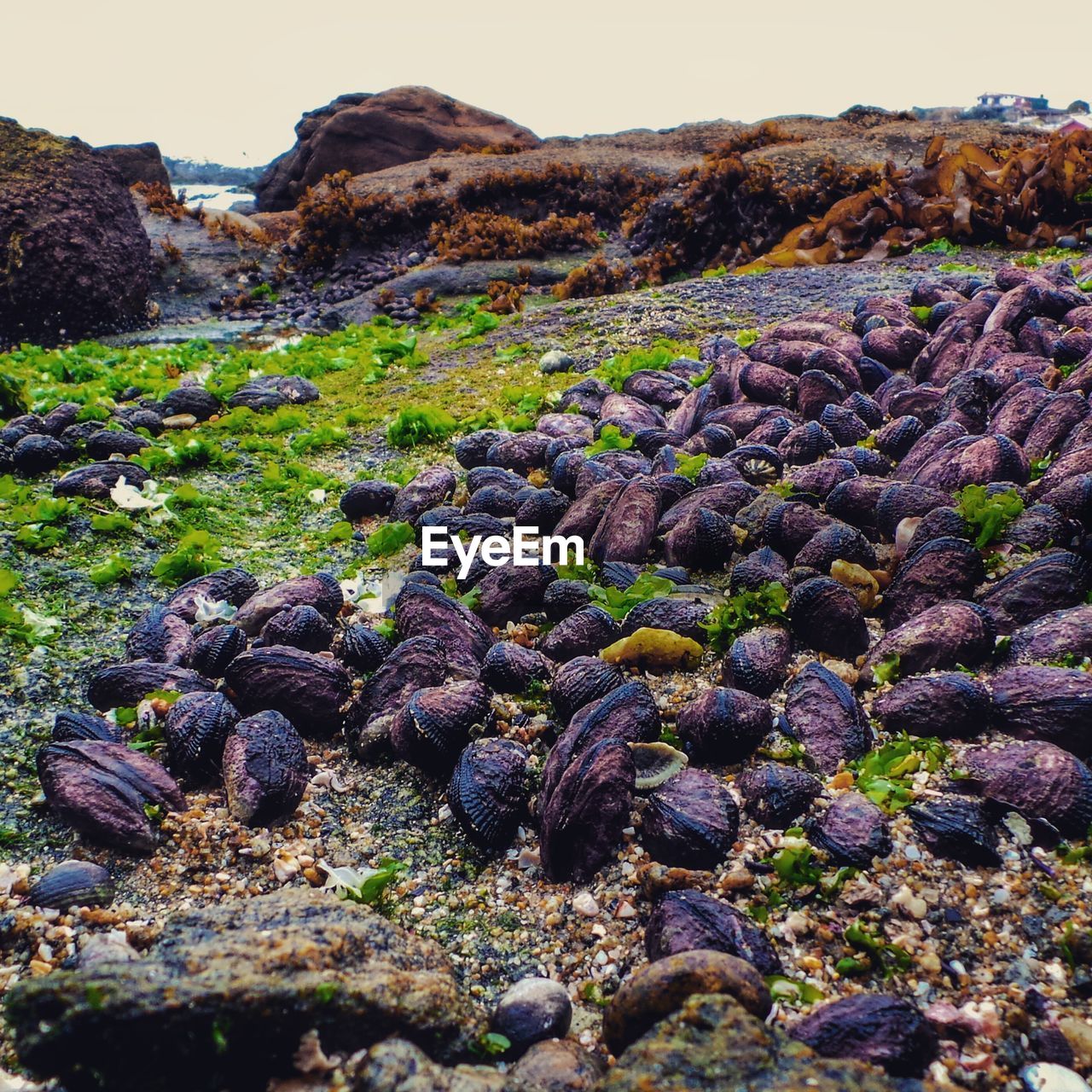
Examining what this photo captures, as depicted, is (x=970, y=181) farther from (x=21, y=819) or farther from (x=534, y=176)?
(x=21, y=819)

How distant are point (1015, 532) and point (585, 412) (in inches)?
123

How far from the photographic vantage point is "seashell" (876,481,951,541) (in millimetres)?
3361

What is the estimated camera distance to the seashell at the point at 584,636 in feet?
10.2

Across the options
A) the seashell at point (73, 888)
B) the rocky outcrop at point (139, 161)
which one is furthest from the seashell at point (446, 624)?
the rocky outcrop at point (139, 161)

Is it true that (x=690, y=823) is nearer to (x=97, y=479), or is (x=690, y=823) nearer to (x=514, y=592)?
(x=514, y=592)

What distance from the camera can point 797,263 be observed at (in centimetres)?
977

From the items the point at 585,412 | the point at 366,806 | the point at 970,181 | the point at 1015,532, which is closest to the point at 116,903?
the point at 366,806

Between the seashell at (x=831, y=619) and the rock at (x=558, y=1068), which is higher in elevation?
the seashell at (x=831, y=619)

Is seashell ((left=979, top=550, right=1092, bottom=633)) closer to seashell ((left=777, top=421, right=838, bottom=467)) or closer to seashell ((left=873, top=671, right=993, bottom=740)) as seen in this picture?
seashell ((left=873, top=671, right=993, bottom=740))

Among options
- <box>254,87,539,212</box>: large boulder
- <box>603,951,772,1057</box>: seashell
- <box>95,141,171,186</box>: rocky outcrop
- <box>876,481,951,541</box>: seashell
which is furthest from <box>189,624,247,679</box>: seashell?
<box>95,141,171,186</box>: rocky outcrop

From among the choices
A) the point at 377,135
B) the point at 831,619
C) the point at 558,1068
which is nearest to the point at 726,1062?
the point at 558,1068

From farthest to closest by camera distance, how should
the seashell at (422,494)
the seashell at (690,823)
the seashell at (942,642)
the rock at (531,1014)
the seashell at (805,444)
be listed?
the seashell at (422,494)
the seashell at (805,444)
the seashell at (942,642)
the seashell at (690,823)
the rock at (531,1014)

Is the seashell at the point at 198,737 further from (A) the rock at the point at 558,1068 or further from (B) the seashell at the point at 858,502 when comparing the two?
(B) the seashell at the point at 858,502

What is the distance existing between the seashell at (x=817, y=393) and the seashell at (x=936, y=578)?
190 centimetres
